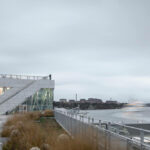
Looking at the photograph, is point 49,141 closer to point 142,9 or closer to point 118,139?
point 118,139

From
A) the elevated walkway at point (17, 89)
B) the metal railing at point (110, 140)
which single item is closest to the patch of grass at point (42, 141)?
the metal railing at point (110, 140)

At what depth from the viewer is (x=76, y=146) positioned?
7.11 meters

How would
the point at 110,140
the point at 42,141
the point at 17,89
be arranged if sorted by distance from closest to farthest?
the point at 110,140, the point at 42,141, the point at 17,89

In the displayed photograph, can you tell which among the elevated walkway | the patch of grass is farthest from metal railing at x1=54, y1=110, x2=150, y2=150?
the elevated walkway

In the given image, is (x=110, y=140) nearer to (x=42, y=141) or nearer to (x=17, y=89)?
(x=42, y=141)

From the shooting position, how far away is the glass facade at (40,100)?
39.8 m

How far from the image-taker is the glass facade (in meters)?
39.8

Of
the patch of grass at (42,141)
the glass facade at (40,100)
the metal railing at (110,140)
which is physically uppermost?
the glass facade at (40,100)

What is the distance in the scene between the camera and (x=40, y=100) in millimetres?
42312

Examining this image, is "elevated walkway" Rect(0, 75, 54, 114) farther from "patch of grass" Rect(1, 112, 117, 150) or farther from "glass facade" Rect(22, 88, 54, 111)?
"patch of grass" Rect(1, 112, 117, 150)

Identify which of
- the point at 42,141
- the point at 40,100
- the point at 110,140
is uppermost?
the point at 40,100

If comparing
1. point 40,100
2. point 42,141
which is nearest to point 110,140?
point 42,141

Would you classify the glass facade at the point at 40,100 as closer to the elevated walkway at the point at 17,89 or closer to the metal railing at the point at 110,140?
the elevated walkway at the point at 17,89

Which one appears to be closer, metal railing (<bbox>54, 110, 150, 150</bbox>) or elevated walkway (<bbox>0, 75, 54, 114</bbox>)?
metal railing (<bbox>54, 110, 150, 150</bbox>)
